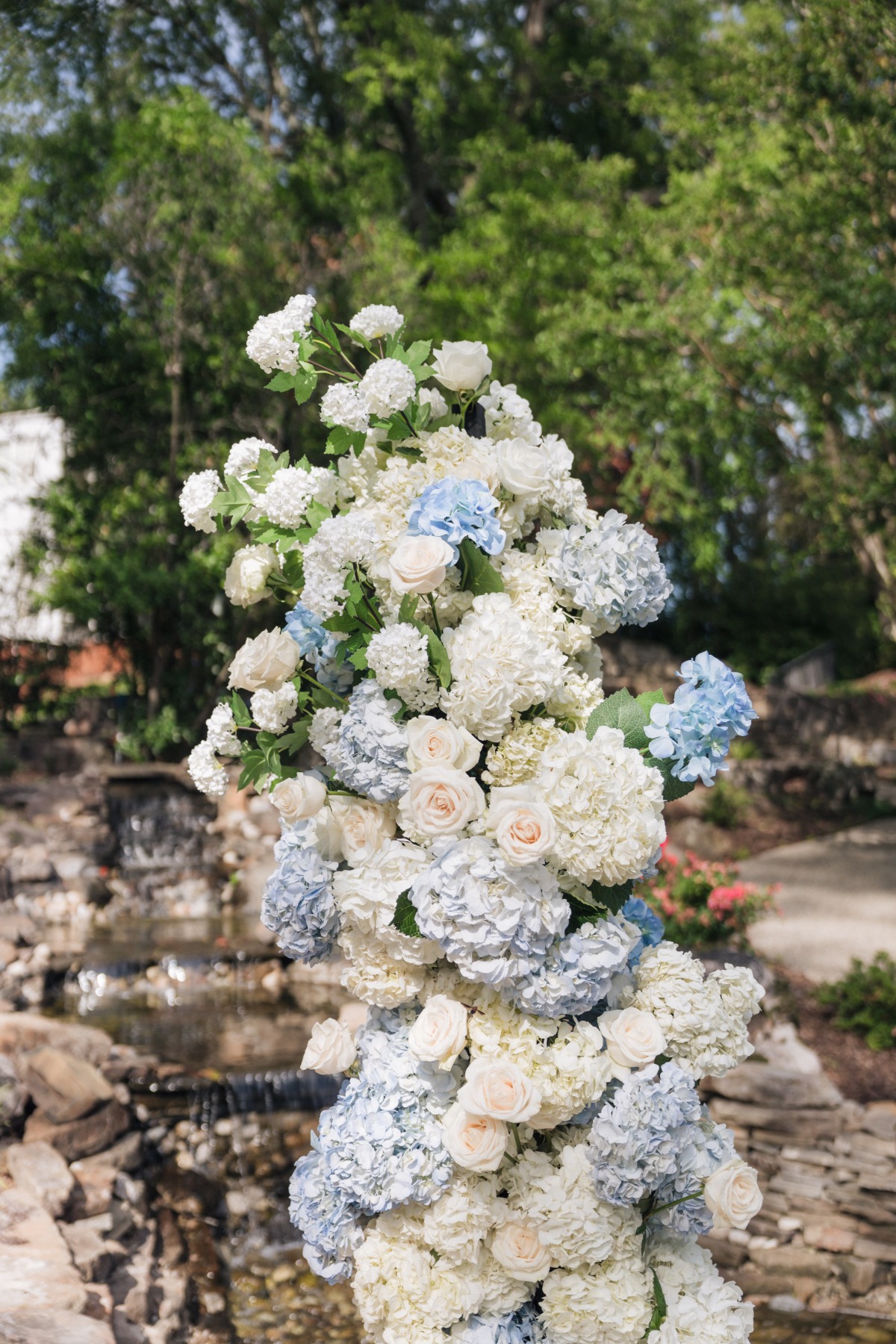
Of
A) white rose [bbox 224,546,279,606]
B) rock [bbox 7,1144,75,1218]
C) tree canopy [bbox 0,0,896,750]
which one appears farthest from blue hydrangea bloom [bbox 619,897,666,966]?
tree canopy [bbox 0,0,896,750]

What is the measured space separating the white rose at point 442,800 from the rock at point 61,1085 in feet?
13.8

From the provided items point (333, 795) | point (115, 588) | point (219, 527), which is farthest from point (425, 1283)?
point (115, 588)

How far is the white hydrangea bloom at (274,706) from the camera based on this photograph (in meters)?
2.39

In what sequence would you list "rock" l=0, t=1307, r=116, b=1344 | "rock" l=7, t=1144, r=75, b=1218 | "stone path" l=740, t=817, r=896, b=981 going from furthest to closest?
"stone path" l=740, t=817, r=896, b=981 → "rock" l=7, t=1144, r=75, b=1218 → "rock" l=0, t=1307, r=116, b=1344

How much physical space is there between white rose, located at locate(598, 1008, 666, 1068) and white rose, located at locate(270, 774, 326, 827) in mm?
737

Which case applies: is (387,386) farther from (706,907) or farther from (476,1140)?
(706,907)

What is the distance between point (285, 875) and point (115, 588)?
43.5 feet

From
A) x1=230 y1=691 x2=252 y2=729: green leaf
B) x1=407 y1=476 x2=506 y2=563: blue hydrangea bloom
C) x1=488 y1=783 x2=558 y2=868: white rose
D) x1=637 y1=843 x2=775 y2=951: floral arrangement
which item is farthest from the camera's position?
x1=637 y1=843 x2=775 y2=951: floral arrangement

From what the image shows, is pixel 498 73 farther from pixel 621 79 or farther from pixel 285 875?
pixel 285 875

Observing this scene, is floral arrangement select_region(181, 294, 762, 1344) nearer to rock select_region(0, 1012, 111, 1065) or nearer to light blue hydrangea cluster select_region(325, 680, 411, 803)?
light blue hydrangea cluster select_region(325, 680, 411, 803)

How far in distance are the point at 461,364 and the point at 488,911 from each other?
118 centimetres

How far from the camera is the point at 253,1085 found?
6688 millimetres

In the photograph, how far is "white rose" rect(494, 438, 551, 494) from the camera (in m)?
2.32

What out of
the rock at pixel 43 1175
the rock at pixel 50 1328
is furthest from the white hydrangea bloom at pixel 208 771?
the rock at pixel 43 1175
